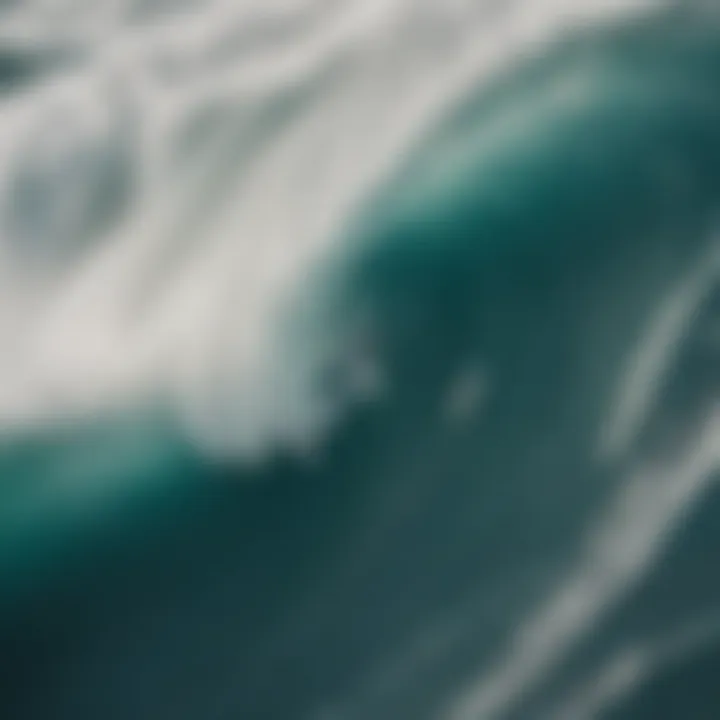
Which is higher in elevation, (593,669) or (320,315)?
(320,315)

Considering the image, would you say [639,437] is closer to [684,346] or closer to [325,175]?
[684,346]

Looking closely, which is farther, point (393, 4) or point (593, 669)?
point (393, 4)

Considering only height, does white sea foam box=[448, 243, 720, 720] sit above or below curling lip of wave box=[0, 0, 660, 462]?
below

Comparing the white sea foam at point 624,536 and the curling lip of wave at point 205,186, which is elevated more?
the curling lip of wave at point 205,186

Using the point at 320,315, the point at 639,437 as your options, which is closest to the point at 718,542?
the point at 639,437

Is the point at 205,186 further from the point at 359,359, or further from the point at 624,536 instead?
the point at 624,536

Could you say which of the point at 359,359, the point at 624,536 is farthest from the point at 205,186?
the point at 624,536

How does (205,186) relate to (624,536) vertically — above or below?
above

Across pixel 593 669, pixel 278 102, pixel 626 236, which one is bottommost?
pixel 593 669
